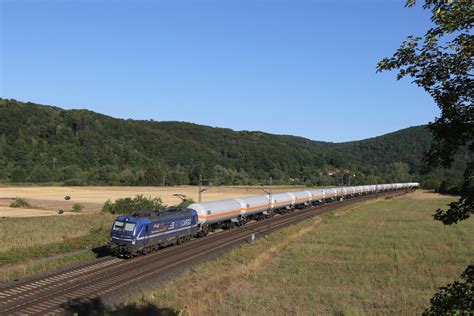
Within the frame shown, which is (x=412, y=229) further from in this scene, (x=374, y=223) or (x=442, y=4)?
(x=442, y=4)

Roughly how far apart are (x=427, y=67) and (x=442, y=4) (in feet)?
3.62

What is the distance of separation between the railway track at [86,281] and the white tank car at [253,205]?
1441cm

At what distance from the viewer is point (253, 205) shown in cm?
5612

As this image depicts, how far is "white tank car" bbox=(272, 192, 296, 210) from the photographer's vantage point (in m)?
65.9

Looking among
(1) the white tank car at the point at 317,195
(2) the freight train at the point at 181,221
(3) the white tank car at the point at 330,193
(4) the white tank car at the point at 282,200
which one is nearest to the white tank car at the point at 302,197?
(4) the white tank car at the point at 282,200

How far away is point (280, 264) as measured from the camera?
1235 inches

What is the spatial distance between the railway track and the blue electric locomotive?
78 cm

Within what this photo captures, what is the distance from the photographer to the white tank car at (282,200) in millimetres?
65931

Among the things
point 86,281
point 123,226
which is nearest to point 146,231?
point 123,226

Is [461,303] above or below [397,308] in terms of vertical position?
above

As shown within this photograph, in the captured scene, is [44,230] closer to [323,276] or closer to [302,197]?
[323,276]

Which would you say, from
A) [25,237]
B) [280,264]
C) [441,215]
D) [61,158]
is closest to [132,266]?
[280,264]

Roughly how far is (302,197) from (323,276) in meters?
52.1

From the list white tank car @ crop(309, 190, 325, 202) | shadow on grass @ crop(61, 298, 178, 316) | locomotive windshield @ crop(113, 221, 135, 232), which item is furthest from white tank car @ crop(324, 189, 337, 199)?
shadow on grass @ crop(61, 298, 178, 316)
